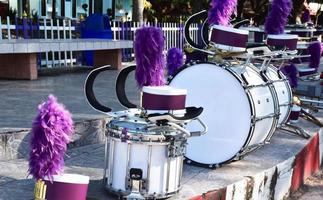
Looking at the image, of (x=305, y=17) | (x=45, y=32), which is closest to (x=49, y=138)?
(x=45, y=32)

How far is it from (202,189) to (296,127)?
8.66ft

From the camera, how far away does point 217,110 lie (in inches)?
177

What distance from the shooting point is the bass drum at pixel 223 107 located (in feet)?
14.3

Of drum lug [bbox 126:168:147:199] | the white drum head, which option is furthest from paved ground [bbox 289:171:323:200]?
drum lug [bbox 126:168:147:199]

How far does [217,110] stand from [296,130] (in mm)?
2104

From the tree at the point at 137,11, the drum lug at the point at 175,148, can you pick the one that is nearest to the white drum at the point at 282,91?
the drum lug at the point at 175,148

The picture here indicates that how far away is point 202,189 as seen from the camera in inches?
156

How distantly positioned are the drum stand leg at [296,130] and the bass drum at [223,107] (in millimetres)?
1625

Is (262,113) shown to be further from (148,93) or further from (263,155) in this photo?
(148,93)

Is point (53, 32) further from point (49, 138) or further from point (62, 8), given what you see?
point (49, 138)

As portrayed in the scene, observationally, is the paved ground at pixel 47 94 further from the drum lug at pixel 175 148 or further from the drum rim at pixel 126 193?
the drum lug at pixel 175 148

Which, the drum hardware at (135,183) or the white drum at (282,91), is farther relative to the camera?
the white drum at (282,91)

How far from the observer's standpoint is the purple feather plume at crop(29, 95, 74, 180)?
289 cm

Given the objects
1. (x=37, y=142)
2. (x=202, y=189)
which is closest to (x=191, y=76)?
(x=202, y=189)
